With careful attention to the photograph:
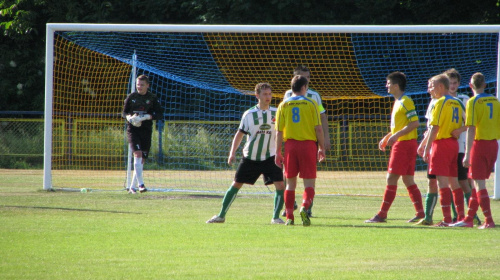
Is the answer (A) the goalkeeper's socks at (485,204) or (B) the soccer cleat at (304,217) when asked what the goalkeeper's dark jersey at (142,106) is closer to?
(B) the soccer cleat at (304,217)

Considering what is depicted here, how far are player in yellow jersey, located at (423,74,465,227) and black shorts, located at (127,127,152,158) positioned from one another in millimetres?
5807

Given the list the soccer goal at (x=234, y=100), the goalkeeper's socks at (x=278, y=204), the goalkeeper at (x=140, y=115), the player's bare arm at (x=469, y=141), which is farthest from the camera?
the soccer goal at (x=234, y=100)

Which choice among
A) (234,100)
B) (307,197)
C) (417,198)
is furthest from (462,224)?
(234,100)

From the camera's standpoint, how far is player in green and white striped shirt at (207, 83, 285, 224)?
8.95 meters

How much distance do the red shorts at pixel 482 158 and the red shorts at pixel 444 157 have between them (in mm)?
202

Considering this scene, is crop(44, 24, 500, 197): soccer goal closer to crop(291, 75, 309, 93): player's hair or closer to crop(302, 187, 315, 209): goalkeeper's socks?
crop(302, 187, 315, 209): goalkeeper's socks

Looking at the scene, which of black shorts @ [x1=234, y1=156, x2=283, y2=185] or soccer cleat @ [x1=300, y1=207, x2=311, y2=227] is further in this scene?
black shorts @ [x1=234, y1=156, x2=283, y2=185]

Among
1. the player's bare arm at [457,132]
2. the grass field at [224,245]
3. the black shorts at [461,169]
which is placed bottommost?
the grass field at [224,245]

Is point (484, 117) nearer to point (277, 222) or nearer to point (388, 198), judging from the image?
point (388, 198)

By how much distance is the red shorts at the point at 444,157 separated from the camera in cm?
848

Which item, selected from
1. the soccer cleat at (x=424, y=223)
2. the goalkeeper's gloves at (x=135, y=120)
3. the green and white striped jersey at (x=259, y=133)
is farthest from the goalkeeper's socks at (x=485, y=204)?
the goalkeeper's gloves at (x=135, y=120)

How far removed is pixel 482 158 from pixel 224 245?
3.41 m

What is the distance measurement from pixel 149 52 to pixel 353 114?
21.1ft

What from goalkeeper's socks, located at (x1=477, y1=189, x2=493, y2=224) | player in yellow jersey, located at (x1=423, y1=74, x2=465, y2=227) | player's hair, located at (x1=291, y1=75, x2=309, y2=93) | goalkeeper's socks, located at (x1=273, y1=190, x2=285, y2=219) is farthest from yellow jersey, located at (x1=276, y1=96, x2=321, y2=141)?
goalkeeper's socks, located at (x1=477, y1=189, x2=493, y2=224)
